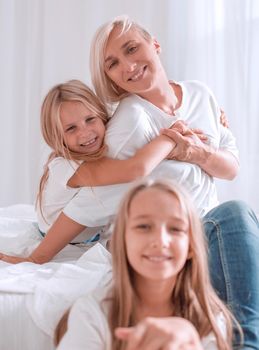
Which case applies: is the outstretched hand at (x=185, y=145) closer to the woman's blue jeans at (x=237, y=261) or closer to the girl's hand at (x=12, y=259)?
the woman's blue jeans at (x=237, y=261)

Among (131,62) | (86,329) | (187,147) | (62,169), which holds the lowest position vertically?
(86,329)

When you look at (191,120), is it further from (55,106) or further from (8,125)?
(8,125)

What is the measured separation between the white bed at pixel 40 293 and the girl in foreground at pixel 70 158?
0.29 ft

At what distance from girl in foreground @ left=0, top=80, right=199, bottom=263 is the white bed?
0.29ft

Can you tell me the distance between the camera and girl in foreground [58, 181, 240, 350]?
1.11 metres

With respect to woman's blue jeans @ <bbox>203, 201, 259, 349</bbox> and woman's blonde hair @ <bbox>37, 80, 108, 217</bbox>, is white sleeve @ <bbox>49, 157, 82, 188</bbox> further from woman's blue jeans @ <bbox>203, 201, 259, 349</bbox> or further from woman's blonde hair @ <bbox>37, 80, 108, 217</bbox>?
woman's blue jeans @ <bbox>203, 201, 259, 349</bbox>

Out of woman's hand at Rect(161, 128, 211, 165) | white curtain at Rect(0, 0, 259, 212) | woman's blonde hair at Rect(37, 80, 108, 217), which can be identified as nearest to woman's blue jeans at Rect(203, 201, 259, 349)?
woman's hand at Rect(161, 128, 211, 165)

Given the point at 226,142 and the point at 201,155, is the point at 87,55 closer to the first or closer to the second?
the point at 226,142

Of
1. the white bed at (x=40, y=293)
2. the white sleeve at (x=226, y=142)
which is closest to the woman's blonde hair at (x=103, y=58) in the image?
the white sleeve at (x=226, y=142)

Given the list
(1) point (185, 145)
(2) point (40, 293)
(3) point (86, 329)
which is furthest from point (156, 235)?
(1) point (185, 145)

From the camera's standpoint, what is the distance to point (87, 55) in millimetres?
3160

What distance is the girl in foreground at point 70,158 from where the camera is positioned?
1.58 metres

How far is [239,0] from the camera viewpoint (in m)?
2.59

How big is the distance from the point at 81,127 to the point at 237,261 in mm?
586
